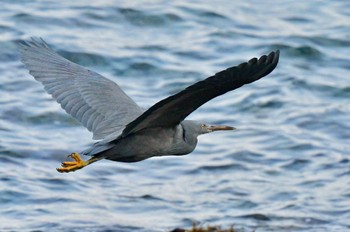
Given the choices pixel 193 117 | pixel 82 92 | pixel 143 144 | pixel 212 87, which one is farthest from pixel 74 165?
pixel 193 117

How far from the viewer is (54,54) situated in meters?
8.27

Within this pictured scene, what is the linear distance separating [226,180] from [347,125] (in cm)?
198

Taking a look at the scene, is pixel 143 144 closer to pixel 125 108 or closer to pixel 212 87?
pixel 125 108

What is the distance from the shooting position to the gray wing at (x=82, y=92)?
763cm

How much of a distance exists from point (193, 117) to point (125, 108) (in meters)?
3.70

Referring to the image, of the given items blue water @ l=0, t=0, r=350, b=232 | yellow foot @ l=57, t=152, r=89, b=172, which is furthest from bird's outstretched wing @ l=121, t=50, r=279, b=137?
blue water @ l=0, t=0, r=350, b=232

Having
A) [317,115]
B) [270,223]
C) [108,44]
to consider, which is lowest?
[270,223]

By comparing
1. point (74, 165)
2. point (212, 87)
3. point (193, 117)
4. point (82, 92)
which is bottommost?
point (74, 165)

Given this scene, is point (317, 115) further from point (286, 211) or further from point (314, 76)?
point (286, 211)

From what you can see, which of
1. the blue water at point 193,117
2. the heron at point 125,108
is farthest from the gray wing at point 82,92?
the blue water at point 193,117

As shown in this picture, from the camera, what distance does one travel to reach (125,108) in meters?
7.78

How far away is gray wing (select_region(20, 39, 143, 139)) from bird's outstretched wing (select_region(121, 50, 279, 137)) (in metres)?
0.81

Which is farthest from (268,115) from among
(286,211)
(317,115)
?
(286,211)

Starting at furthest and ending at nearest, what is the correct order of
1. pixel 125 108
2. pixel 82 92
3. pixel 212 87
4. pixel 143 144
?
pixel 82 92 → pixel 125 108 → pixel 143 144 → pixel 212 87
